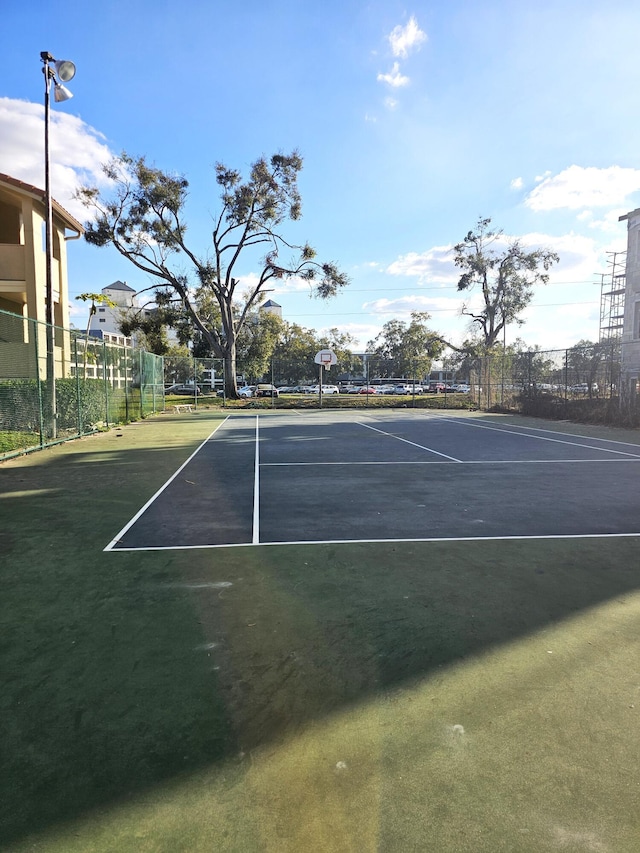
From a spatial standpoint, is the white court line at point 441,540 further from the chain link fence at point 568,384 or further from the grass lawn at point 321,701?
the chain link fence at point 568,384

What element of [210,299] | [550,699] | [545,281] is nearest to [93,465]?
[550,699]

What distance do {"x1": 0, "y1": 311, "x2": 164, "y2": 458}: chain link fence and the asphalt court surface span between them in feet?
13.6

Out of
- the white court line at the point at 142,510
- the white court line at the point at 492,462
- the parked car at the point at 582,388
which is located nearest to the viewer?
the white court line at the point at 142,510

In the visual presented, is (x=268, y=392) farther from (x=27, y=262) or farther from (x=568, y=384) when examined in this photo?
(x=27, y=262)

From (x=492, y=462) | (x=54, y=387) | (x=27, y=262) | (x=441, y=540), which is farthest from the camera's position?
(x=27, y=262)

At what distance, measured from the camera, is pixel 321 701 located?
2770mm

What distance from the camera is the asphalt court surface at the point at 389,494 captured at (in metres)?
5.75

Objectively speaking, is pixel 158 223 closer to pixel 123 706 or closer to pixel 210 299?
pixel 210 299

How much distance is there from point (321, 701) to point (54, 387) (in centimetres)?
1322

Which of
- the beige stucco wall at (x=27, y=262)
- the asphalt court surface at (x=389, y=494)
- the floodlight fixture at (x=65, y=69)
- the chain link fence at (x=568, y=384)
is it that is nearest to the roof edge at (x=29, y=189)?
the beige stucco wall at (x=27, y=262)

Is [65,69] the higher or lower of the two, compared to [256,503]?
higher

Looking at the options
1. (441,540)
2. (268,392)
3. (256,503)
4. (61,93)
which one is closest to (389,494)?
(256,503)

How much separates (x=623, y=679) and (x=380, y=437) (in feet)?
42.4

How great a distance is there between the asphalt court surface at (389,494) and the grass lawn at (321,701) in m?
0.76
